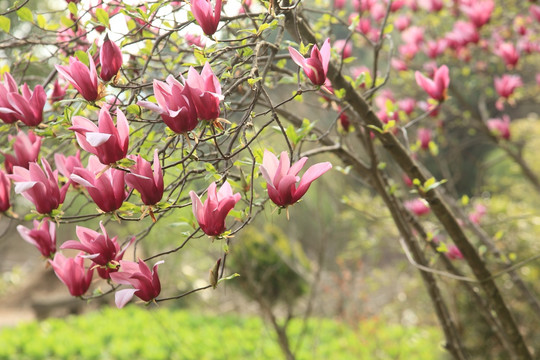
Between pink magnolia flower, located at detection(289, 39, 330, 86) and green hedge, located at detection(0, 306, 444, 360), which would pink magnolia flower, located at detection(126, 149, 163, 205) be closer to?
pink magnolia flower, located at detection(289, 39, 330, 86)

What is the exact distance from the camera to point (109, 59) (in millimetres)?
999

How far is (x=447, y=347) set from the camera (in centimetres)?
181

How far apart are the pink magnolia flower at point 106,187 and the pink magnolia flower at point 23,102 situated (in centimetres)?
27

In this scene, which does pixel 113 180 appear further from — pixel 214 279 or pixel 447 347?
pixel 447 347

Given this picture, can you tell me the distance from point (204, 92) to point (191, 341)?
16.7 feet

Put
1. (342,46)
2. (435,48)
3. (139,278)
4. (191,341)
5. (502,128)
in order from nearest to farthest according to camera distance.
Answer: (139,278) < (342,46) < (502,128) < (435,48) < (191,341)

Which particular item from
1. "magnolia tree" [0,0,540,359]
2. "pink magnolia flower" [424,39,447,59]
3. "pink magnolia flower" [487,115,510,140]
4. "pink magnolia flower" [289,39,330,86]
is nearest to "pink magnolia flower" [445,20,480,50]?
"pink magnolia flower" [424,39,447,59]

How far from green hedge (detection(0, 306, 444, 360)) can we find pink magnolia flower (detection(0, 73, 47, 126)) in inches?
142

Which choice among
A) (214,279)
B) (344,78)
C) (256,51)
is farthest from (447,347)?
(256,51)

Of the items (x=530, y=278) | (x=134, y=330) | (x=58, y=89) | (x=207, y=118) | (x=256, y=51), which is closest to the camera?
(x=207, y=118)

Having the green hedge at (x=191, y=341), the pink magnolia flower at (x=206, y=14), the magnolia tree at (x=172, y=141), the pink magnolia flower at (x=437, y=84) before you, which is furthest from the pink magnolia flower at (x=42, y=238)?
the green hedge at (x=191, y=341)

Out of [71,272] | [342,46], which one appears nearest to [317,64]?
[71,272]

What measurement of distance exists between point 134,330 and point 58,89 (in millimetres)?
4971

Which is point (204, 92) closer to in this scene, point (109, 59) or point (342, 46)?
point (109, 59)
